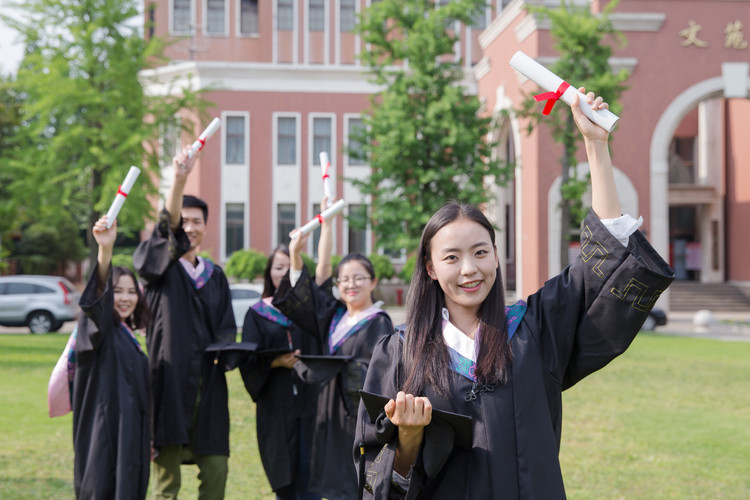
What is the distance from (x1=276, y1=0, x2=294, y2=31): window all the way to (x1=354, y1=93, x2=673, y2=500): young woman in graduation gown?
31.0m

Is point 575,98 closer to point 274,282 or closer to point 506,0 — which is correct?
point 274,282

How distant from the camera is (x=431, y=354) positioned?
234 cm

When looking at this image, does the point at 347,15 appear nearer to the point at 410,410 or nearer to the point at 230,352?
the point at 230,352

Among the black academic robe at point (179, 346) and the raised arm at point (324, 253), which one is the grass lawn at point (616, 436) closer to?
the black academic robe at point (179, 346)

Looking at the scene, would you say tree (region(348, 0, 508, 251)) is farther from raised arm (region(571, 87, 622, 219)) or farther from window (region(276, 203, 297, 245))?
raised arm (region(571, 87, 622, 219))

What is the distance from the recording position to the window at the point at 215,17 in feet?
104

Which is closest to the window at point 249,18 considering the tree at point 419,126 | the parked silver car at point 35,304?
the tree at point 419,126

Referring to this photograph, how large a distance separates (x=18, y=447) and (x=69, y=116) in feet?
41.2

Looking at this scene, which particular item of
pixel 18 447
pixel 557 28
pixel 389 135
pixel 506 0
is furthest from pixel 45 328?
pixel 506 0

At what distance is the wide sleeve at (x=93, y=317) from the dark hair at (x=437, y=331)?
6.83 ft

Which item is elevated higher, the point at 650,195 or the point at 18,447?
the point at 650,195


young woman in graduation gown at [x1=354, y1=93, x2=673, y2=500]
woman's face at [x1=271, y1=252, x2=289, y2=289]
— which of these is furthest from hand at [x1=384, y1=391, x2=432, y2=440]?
woman's face at [x1=271, y1=252, x2=289, y2=289]

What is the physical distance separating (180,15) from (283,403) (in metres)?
29.3

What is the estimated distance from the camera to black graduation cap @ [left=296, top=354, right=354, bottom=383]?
4316mm
